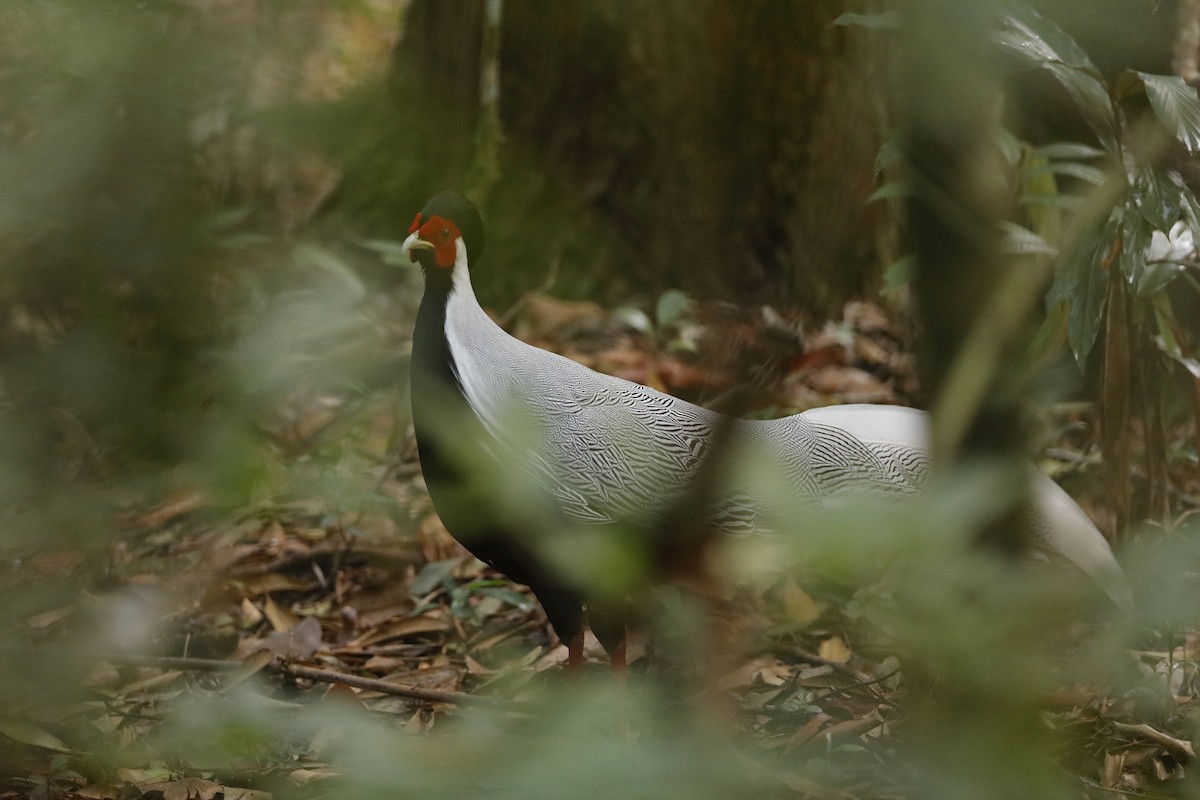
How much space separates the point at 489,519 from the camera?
1.14m

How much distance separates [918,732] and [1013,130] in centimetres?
298

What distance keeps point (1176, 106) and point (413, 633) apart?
2170 millimetres

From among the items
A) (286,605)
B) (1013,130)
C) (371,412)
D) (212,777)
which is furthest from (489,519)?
(1013,130)

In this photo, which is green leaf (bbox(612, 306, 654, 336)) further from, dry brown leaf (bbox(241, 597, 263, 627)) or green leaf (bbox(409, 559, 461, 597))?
dry brown leaf (bbox(241, 597, 263, 627))

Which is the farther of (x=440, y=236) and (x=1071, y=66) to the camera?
(x=440, y=236)

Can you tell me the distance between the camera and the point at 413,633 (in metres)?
3.00

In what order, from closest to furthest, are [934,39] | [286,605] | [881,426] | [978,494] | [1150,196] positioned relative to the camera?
[934,39] → [978,494] → [1150,196] → [881,426] → [286,605]

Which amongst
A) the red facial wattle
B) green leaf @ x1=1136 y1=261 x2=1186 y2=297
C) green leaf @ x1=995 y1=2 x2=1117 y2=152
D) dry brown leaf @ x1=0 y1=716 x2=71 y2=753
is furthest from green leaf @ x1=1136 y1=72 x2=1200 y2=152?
dry brown leaf @ x1=0 y1=716 x2=71 y2=753

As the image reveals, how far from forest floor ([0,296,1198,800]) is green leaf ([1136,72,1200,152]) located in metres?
0.55

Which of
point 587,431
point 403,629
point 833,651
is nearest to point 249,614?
point 403,629

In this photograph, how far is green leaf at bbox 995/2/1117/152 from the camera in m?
1.65

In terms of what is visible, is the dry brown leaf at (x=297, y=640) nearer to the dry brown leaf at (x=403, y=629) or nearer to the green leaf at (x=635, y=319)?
the dry brown leaf at (x=403, y=629)

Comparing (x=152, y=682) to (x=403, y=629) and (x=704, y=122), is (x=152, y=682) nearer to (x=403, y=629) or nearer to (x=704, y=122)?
(x=403, y=629)

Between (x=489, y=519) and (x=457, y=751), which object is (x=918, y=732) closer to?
(x=457, y=751)
